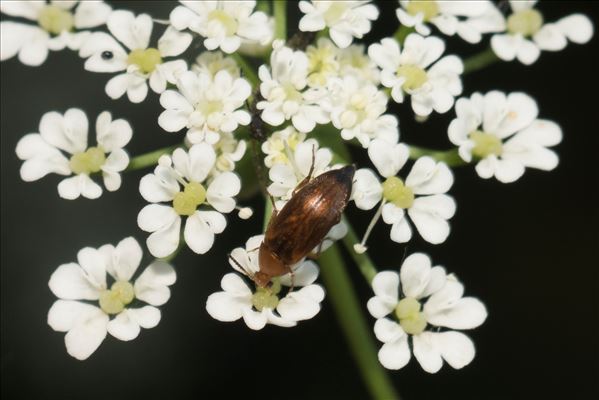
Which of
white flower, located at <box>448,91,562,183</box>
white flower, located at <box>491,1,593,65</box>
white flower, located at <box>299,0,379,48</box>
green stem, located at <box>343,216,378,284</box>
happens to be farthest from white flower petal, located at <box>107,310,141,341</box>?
white flower, located at <box>491,1,593,65</box>

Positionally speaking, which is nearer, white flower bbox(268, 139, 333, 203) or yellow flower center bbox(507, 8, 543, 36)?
white flower bbox(268, 139, 333, 203)

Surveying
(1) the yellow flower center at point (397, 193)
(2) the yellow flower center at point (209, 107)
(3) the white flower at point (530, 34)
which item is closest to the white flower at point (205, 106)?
(2) the yellow flower center at point (209, 107)

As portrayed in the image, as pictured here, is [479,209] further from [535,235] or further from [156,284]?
[156,284]

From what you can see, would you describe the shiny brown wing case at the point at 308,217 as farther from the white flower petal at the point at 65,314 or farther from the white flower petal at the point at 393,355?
the white flower petal at the point at 65,314

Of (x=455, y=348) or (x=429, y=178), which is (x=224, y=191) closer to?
(x=429, y=178)

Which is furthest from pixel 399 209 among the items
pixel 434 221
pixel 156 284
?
pixel 156 284

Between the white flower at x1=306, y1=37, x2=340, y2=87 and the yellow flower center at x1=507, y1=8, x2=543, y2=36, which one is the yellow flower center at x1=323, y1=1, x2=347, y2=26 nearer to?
the white flower at x1=306, y1=37, x2=340, y2=87
